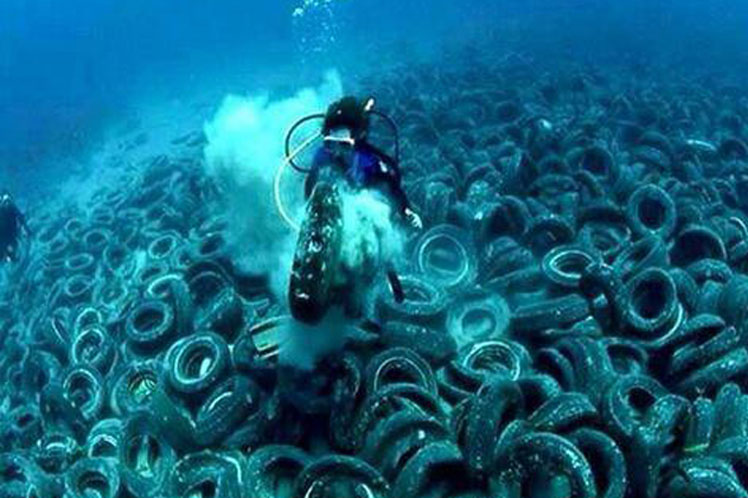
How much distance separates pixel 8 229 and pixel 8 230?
0.02 metres

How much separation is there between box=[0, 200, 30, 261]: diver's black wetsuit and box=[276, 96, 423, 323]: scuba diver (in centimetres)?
1259

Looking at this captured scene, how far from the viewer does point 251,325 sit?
7922mm

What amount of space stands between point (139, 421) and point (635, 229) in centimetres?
683

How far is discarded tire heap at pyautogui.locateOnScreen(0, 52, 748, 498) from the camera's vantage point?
19.0 feet

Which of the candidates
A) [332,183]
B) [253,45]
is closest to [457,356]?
[332,183]

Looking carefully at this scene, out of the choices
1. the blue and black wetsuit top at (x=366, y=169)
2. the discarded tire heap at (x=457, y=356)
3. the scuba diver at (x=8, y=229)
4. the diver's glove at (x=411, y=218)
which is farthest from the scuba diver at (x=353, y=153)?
the scuba diver at (x=8, y=229)

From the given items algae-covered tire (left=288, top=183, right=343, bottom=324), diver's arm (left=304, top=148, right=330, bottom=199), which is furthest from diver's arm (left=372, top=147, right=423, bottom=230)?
algae-covered tire (left=288, top=183, right=343, bottom=324)

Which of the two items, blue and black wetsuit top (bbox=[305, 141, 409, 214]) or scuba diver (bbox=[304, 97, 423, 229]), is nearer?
scuba diver (bbox=[304, 97, 423, 229])

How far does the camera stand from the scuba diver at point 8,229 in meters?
16.2

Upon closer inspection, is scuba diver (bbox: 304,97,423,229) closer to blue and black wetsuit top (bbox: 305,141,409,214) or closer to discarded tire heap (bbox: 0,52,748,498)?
blue and black wetsuit top (bbox: 305,141,409,214)

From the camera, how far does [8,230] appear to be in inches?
647

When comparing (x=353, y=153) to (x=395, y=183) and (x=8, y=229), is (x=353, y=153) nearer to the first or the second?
(x=395, y=183)

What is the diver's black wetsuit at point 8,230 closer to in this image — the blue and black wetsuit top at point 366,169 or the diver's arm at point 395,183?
the blue and black wetsuit top at point 366,169

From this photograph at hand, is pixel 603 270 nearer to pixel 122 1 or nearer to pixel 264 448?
pixel 264 448
